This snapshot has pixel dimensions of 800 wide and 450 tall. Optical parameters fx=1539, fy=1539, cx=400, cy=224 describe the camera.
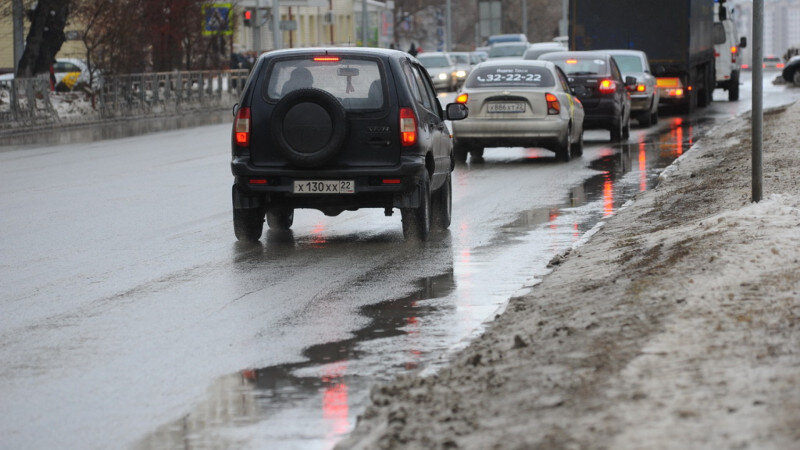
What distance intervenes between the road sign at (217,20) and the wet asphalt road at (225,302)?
104 ft

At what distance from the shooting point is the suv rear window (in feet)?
40.2

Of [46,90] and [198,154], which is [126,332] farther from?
[46,90]

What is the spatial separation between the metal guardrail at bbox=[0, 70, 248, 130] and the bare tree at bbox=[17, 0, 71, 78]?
1.53 m

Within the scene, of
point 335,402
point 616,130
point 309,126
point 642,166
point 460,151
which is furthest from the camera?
point 616,130

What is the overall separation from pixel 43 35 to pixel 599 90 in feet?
60.8

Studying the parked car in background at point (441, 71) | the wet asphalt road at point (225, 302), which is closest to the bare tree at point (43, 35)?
the parked car in background at point (441, 71)

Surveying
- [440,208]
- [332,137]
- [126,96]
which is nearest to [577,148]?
[440,208]

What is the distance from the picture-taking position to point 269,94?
12305mm

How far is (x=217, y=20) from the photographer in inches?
1988

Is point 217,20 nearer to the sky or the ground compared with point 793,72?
nearer to the sky

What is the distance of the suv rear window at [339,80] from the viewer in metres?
12.2

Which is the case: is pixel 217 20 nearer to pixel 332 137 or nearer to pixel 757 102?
pixel 332 137

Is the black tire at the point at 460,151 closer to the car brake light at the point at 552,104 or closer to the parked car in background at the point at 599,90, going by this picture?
the car brake light at the point at 552,104

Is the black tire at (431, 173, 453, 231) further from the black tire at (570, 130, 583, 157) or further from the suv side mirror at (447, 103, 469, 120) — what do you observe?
the black tire at (570, 130, 583, 157)
